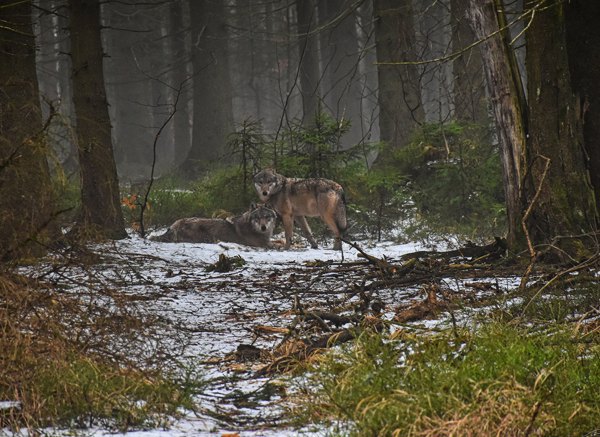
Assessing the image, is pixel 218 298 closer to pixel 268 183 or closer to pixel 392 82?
pixel 268 183

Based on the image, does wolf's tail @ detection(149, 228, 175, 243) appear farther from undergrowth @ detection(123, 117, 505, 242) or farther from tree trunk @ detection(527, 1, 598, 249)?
tree trunk @ detection(527, 1, 598, 249)

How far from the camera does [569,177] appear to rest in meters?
8.34

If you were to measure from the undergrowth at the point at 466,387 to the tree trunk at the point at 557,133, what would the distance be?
3.06 meters

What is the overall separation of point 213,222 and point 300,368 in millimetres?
9718

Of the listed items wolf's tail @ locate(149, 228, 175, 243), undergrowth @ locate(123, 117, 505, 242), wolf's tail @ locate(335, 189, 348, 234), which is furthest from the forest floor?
undergrowth @ locate(123, 117, 505, 242)

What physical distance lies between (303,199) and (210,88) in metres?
15.0

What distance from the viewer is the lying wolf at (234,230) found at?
48.4 feet

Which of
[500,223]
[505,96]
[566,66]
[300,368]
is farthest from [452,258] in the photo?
[300,368]

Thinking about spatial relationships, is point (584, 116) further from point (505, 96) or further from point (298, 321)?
point (298, 321)

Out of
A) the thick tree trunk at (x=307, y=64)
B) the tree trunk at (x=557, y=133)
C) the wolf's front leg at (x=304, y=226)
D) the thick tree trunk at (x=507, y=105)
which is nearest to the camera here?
the tree trunk at (x=557, y=133)

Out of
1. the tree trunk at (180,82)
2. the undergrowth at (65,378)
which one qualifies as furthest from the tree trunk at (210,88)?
the undergrowth at (65,378)

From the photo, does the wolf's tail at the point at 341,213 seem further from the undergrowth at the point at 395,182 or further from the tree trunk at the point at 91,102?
the tree trunk at the point at 91,102

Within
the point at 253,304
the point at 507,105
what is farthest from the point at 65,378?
the point at 507,105

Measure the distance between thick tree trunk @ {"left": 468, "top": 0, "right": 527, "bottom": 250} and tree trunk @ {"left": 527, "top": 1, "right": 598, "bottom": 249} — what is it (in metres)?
0.32
